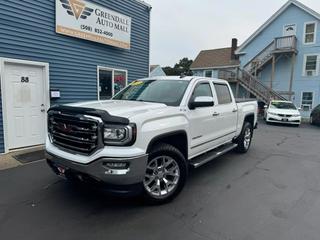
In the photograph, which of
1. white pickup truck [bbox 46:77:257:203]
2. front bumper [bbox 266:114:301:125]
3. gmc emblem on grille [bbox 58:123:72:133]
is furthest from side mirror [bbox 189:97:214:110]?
front bumper [bbox 266:114:301:125]

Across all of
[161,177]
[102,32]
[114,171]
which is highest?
[102,32]

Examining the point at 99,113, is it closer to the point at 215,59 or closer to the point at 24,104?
the point at 24,104

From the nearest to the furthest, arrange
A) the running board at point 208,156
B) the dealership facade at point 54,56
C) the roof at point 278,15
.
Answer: the running board at point 208,156 < the dealership facade at point 54,56 < the roof at point 278,15

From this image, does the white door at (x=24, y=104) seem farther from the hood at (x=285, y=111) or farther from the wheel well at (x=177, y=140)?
the hood at (x=285, y=111)

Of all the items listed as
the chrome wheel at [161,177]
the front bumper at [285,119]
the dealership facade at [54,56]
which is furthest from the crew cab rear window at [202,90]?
the front bumper at [285,119]

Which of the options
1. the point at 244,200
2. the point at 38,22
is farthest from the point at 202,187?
the point at 38,22

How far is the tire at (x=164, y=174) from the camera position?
11.2ft

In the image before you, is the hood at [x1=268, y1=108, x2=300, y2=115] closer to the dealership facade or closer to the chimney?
the dealership facade

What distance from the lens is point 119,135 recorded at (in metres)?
2.93

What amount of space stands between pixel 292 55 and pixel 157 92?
1944 centimetres

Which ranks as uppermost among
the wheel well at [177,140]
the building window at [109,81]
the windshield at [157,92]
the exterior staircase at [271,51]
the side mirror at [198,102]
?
the exterior staircase at [271,51]

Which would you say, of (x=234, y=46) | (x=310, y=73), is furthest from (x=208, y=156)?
(x=234, y=46)

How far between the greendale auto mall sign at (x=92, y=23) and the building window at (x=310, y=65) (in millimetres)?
16826

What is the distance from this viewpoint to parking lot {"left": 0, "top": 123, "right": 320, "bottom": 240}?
2902 millimetres
